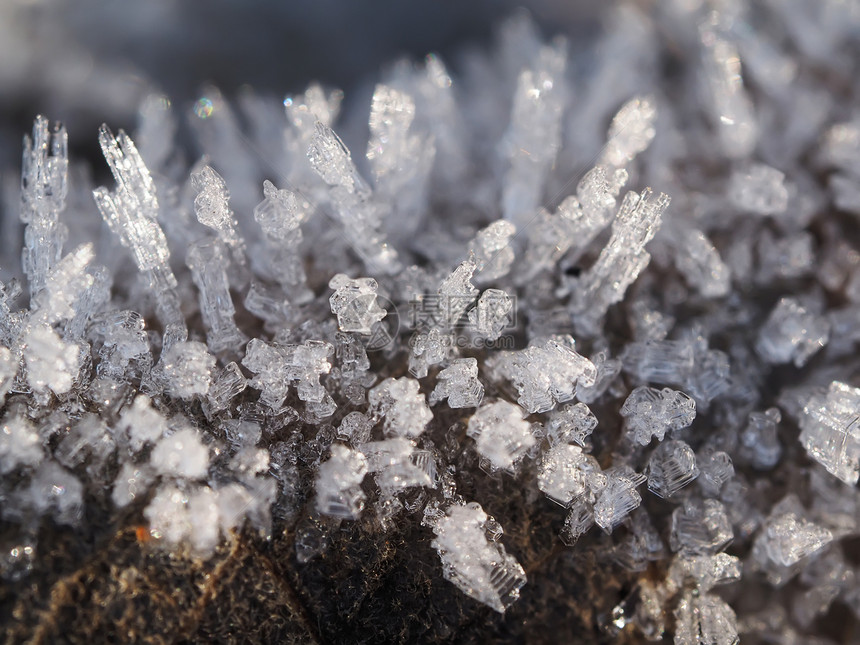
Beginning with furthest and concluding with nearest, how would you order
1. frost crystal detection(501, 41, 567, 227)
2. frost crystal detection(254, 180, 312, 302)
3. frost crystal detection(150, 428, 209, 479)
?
frost crystal detection(501, 41, 567, 227) → frost crystal detection(254, 180, 312, 302) → frost crystal detection(150, 428, 209, 479)

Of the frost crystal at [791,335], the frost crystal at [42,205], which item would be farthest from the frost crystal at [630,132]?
the frost crystal at [42,205]

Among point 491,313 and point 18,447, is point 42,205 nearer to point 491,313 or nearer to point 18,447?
point 18,447

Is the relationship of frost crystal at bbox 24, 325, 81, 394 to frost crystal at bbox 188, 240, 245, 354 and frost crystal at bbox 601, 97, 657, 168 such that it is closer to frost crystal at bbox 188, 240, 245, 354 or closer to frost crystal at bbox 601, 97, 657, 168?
frost crystal at bbox 188, 240, 245, 354

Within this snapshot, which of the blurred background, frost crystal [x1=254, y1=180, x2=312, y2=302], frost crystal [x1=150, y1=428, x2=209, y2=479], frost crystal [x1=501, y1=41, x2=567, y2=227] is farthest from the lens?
the blurred background

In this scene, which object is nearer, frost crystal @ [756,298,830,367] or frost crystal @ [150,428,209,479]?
frost crystal @ [150,428,209,479]

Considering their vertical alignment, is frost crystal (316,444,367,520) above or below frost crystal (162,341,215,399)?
below

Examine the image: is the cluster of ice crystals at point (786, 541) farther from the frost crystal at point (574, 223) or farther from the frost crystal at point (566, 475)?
the frost crystal at point (574, 223)

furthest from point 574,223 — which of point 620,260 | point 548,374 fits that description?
point 548,374

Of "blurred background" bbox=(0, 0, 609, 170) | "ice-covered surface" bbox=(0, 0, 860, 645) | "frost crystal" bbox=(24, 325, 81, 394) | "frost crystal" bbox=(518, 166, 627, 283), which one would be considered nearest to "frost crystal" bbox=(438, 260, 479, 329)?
"ice-covered surface" bbox=(0, 0, 860, 645)
